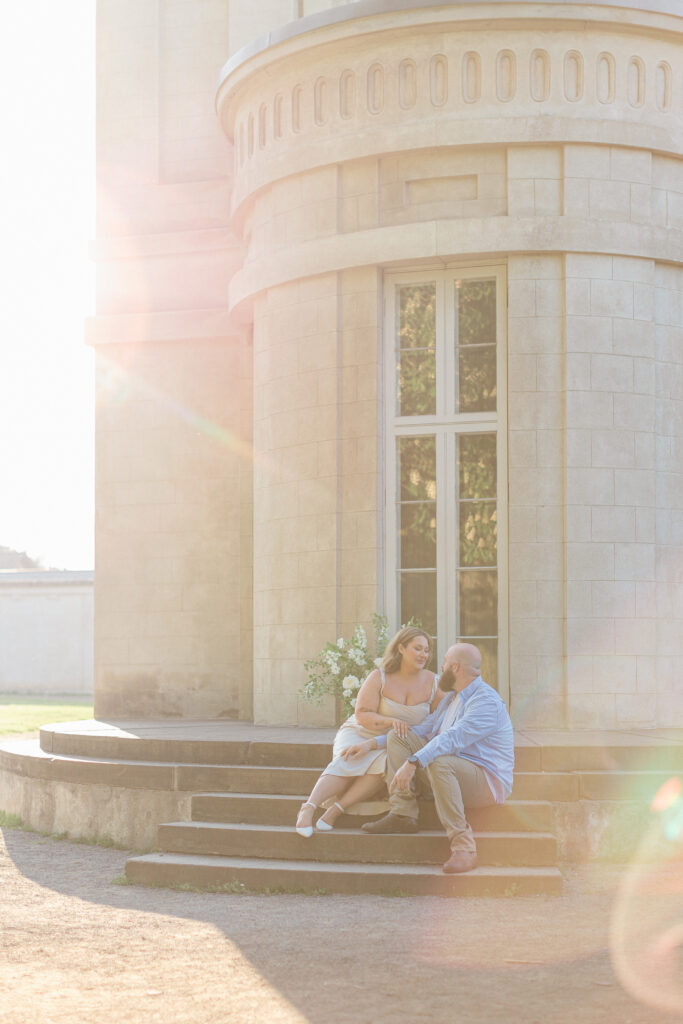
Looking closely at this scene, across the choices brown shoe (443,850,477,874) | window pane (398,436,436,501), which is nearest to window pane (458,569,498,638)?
window pane (398,436,436,501)

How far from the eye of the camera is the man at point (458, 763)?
845cm

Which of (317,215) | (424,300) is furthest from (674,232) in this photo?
(317,215)

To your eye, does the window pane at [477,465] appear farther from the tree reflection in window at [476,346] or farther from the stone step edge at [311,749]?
the stone step edge at [311,749]

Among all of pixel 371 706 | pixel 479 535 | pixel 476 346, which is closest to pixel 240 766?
pixel 371 706

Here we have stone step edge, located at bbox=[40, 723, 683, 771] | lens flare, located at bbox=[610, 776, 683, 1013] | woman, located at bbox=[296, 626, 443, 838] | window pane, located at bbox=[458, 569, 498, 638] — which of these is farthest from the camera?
window pane, located at bbox=[458, 569, 498, 638]

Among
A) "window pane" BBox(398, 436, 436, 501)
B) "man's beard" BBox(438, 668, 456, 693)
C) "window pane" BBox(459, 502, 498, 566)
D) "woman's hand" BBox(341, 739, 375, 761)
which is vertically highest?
"window pane" BBox(398, 436, 436, 501)

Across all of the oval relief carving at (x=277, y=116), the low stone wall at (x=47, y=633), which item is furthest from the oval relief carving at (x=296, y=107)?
the low stone wall at (x=47, y=633)

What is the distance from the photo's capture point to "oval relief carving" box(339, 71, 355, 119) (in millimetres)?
12234

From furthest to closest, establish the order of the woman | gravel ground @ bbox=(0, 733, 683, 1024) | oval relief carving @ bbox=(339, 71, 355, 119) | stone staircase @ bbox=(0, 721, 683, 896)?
oval relief carving @ bbox=(339, 71, 355, 119)
the woman
stone staircase @ bbox=(0, 721, 683, 896)
gravel ground @ bbox=(0, 733, 683, 1024)

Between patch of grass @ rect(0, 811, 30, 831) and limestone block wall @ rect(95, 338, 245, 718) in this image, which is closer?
patch of grass @ rect(0, 811, 30, 831)

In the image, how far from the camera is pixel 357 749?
9078 mm

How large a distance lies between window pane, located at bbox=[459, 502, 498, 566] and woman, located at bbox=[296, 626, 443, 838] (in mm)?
2430

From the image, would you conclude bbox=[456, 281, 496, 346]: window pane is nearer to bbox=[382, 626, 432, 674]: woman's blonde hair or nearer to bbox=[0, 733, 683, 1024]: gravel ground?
bbox=[382, 626, 432, 674]: woman's blonde hair

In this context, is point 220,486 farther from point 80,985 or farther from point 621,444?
point 80,985
